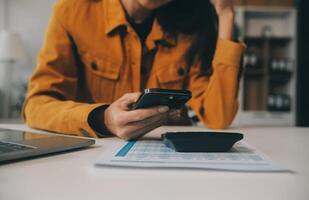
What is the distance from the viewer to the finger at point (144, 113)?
22.1 inches

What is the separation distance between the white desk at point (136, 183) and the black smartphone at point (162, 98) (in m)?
0.15

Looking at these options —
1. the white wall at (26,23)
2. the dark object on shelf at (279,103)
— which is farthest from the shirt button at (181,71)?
the white wall at (26,23)

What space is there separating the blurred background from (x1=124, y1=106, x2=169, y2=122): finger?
2607 mm

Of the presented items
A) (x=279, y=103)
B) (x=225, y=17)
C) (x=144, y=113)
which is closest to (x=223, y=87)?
(x=225, y=17)

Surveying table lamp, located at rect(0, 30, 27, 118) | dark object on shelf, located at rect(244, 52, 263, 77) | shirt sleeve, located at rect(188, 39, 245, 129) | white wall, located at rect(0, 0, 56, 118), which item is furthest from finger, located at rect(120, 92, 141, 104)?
white wall, located at rect(0, 0, 56, 118)

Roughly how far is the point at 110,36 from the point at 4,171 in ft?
2.23

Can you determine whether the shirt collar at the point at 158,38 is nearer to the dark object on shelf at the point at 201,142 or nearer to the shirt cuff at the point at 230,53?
the shirt cuff at the point at 230,53

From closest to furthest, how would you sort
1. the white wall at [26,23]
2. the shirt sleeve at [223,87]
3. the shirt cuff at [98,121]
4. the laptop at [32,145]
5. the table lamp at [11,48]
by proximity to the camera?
1. the laptop at [32,145]
2. the shirt cuff at [98,121]
3. the shirt sleeve at [223,87]
4. the table lamp at [11,48]
5. the white wall at [26,23]

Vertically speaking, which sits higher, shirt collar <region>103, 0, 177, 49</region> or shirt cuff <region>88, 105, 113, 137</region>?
shirt collar <region>103, 0, 177, 49</region>

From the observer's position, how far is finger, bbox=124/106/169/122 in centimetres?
56

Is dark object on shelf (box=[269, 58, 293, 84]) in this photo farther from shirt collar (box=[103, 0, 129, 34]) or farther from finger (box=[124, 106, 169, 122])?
finger (box=[124, 106, 169, 122])

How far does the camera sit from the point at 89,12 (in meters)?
1.01

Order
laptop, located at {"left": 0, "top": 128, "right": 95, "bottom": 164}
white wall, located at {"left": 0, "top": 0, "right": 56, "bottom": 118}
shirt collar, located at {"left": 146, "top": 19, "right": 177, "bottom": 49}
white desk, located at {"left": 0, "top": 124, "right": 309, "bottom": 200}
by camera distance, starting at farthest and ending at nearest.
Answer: white wall, located at {"left": 0, "top": 0, "right": 56, "bottom": 118}
shirt collar, located at {"left": 146, "top": 19, "right": 177, "bottom": 49}
laptop, located at {"left": 0, "top": 128, "right": 95, "bottom": 164}
white desk, located at {"left": 0, "top": 124, "right": 309, "bottom": 200}

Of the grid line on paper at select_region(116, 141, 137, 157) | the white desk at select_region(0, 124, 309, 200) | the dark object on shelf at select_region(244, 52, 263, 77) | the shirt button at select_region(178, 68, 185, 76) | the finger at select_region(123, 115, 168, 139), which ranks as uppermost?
the dark object on shelf at select_region(244, 52, 263, 77)
